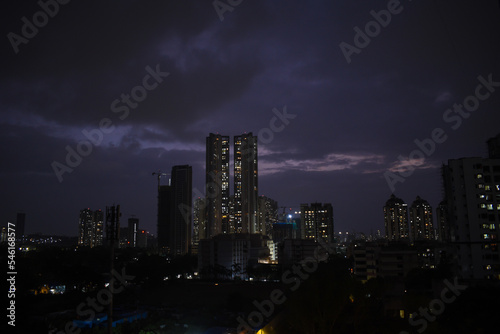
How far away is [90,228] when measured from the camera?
2928 inches

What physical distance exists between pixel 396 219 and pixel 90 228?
58.3 metres

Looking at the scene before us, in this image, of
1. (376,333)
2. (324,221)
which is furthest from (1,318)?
(324,221)

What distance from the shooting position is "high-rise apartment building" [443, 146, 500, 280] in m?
16.8

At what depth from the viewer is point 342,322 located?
11297 mm

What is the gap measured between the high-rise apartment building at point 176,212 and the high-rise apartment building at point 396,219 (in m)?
32.5

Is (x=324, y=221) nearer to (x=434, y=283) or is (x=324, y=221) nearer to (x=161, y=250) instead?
(x=161, y=250)

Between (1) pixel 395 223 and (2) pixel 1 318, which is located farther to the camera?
(1) pixel 395 223

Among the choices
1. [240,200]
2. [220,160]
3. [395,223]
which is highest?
[220,160]

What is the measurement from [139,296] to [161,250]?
1616 inches

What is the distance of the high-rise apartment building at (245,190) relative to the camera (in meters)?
46.6

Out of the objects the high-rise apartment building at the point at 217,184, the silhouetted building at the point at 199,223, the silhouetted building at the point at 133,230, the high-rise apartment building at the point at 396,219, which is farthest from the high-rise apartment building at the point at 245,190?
the silhouetted building at the point at 133,230

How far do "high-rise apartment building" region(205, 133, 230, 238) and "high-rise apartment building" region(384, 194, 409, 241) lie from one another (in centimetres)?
2623

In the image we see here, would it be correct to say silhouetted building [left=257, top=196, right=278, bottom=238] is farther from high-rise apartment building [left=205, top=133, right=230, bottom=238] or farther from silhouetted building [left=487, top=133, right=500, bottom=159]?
silhouetted building [left=487, top=133, right=500, bottom=159]


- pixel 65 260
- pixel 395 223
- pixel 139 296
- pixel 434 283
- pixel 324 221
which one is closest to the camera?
pixel 434 283
